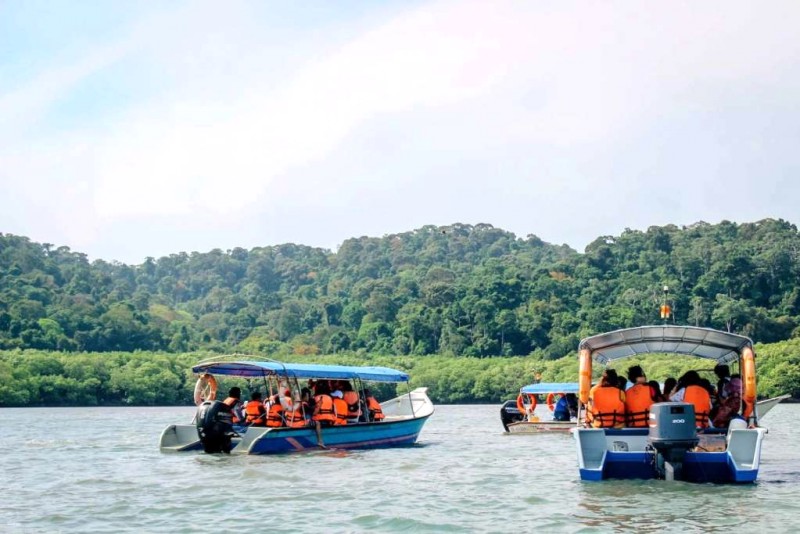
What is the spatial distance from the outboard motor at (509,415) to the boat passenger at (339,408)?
31.7ft

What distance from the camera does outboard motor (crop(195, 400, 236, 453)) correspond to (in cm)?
2394

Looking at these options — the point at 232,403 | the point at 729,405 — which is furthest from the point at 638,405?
the point at 232,403

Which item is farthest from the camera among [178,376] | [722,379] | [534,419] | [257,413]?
[178,376]

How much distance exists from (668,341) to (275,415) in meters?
9.40

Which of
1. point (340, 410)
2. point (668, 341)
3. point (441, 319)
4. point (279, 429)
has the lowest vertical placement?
point (279, 429)

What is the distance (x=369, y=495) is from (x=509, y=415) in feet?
57.4

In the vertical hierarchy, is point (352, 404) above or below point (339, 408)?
above

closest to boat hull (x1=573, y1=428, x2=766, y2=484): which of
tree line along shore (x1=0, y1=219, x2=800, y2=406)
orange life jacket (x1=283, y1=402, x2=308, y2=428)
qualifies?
orange life jacket (x1=283, y1=402, x2=308, y2=428)

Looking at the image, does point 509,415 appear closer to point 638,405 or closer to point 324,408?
point 324,408

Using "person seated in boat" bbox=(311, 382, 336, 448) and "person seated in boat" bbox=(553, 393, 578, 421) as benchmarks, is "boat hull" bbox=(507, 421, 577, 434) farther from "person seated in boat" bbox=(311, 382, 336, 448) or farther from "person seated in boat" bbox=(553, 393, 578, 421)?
"person seated in boat" bbox=(311, 382, 336, 448)

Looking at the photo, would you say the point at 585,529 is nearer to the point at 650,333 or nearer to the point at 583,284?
the point at 650,333

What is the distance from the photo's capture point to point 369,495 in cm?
1845

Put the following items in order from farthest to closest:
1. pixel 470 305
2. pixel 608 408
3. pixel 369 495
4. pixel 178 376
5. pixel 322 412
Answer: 1. pixel 470 305
2. pixel 178 376
3. pixel 322 412
4. pixel 369 495
5. pixel 608 408

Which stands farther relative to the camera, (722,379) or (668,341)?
(722,379)
